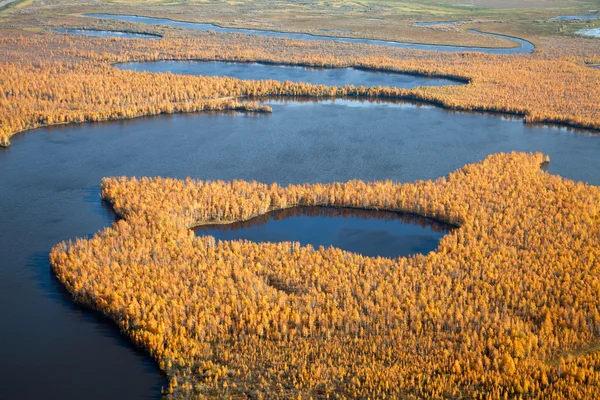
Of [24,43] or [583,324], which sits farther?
[24,43]

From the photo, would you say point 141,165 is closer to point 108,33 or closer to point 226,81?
point 226,81

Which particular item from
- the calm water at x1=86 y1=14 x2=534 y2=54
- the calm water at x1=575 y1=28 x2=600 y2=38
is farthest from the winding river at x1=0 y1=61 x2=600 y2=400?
the calm water at x1=575 y1=28 x2=600 y2=38

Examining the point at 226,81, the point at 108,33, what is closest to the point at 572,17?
the point at 108,33

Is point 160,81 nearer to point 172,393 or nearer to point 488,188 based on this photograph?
point 488,188

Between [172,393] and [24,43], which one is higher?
[24,43]

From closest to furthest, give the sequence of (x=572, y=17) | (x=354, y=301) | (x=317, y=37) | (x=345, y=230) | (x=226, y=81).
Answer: (x=354, y=301) < (x=345, y=230) < (x=226, y=81) < (x=317, y=37) < (x=572, y=17)

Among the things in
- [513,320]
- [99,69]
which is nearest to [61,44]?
[99,69]

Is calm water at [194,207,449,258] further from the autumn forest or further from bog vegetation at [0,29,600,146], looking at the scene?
bog vegetation at [0,29,600,146]
